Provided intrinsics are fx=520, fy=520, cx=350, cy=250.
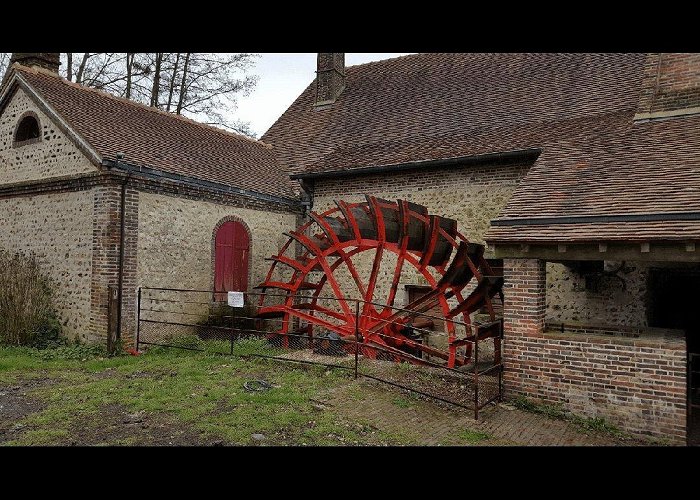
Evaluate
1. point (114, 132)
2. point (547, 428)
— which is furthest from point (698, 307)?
point (114, 132)

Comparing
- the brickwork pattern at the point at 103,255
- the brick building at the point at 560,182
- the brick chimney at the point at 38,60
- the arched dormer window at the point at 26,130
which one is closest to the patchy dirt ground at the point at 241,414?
the brick building at the point at 560,182

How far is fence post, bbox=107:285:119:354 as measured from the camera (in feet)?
29.8

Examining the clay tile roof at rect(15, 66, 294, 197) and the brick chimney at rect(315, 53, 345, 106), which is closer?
the clay tile roof at rect(15, 66, 294, 197)

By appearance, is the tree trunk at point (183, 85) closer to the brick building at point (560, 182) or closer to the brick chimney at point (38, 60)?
the brick building at point (560, 182)

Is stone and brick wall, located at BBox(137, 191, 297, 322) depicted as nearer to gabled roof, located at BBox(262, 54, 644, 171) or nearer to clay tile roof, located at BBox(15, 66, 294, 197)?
clay tile roof, located at BBox(15, 66, 294, 197)

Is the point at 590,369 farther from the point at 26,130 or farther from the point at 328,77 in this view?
the point at 328,77

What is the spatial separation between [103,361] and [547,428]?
6941mm

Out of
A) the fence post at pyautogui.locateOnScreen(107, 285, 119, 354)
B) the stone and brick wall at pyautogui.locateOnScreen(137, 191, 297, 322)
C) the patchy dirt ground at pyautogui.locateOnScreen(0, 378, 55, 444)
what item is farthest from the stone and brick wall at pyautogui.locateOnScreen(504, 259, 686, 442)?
the fence post at pyautogui.locateOnScreen(107, 285, 119, 354)

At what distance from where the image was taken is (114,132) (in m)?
10.5

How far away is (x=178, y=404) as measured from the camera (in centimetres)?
636

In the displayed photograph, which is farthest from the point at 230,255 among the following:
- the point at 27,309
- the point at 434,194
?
the point at 434,194

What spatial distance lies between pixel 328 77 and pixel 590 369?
39.6ft

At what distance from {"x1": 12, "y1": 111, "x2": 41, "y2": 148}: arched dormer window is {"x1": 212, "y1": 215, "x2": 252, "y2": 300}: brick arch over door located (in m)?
4.15

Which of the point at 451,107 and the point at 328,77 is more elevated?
the point at 328,77
